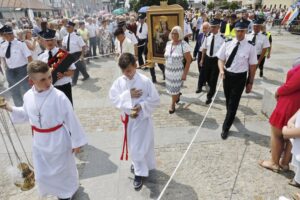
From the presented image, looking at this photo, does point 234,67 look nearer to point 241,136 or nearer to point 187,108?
point 241,136

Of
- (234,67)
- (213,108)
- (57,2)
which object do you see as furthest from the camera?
(57,2)

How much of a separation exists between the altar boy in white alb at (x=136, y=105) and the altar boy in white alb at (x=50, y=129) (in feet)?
2.32

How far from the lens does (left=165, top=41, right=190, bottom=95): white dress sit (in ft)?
19.2

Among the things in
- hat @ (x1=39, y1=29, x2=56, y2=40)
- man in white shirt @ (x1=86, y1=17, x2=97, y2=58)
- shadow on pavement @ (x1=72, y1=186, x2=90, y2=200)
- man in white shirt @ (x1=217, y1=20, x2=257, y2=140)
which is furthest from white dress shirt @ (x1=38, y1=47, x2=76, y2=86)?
man in white shirt @ (x1=86, y1=17, x2=97, y2=58)

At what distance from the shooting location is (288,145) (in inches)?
155

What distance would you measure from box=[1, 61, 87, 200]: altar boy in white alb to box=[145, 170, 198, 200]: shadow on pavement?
3.83ft

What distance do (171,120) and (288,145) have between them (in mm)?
2664

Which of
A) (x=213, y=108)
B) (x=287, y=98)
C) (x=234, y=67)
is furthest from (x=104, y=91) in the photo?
(x=287, y=98)

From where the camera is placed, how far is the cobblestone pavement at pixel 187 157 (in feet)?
12.1

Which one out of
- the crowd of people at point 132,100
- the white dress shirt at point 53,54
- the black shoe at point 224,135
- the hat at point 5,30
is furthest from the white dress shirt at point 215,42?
the hat at point 5,30

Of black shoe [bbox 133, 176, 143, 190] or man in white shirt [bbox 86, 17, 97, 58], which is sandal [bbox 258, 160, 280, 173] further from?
man in white shirt [bbox 86, 17, 97, 58]

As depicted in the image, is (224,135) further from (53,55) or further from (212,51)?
(53,55)

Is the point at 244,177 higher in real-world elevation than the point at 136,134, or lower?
lower

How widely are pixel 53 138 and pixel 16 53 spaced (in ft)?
14.2
